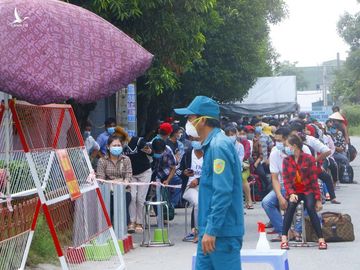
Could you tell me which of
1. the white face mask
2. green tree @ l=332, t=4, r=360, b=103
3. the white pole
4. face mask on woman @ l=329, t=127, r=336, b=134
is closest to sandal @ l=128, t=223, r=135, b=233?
the white pole

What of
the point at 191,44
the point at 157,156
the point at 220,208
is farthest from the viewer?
the point at 191,44

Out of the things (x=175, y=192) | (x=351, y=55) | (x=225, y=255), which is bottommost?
(x=175, y=192)

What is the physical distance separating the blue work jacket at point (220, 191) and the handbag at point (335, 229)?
22.5ft

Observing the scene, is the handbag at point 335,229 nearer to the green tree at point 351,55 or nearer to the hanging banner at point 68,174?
the hanging banner at point 68,174

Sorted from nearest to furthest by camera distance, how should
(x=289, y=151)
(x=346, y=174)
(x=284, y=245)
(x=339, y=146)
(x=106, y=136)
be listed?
(x=284, y=245), (x=289, y=151), (x=106, y=136), (x=339, y=146), (x=346, y=174)

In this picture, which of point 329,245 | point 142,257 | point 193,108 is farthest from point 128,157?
point 193,108

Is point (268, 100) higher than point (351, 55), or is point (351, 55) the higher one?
point (351, 55)

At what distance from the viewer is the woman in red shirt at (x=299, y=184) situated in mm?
12898

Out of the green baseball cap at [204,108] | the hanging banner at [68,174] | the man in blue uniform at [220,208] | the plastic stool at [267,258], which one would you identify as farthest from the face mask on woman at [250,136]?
the man in blue uniform at [220,208]

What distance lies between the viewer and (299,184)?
12969 mm

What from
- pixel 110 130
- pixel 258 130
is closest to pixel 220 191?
pixel 110 130

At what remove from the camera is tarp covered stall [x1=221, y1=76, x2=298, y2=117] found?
3469 centimetres

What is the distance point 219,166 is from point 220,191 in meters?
0.20

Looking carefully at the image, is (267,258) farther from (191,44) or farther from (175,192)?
(191,44)
